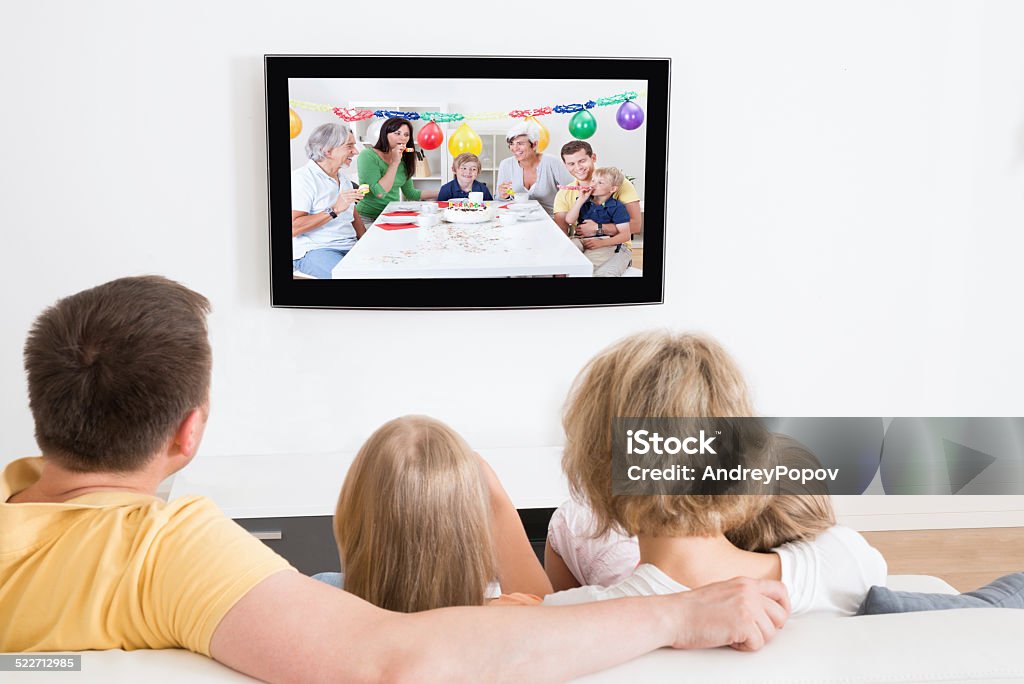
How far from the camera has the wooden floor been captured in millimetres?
3459

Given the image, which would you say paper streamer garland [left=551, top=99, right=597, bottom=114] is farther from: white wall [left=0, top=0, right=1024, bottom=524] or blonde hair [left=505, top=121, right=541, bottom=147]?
white wall [left=0, top=0, right=1024, bottom=524]

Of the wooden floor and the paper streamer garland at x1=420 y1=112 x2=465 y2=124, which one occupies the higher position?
the paper streamer garland at x1=420 y1=112 x2=465 y2=124

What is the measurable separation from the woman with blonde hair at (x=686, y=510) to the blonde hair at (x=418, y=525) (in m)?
0.16

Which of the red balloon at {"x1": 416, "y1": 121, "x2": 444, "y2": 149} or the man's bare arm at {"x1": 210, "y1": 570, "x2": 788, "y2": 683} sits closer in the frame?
the man's bare arm at {"x1": 210, "y1": 570, "x2": 788, "y2": 683}

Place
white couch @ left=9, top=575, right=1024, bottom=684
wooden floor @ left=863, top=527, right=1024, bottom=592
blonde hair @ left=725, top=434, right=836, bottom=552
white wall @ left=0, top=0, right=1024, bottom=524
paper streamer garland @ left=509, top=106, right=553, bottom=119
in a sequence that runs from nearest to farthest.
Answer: white couch @ left=9, top=575, right=1024, bottom=684, blonde hair @ left=725, top=434, right=836, bottom=552, white wall @ left=0, top=0, right=1024, bottom=524, paper streamer garland @ left=509, top=106, right=553, bottom=119, wooden floor @ left=863, top=527, right=1024, bottom=592

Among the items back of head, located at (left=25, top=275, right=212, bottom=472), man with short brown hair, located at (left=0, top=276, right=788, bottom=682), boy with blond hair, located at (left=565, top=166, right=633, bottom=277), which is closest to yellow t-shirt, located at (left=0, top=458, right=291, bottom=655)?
man with short brown hair, located at (left=0, top=276, right=788, bottom=682)

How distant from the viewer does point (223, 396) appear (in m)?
3.46

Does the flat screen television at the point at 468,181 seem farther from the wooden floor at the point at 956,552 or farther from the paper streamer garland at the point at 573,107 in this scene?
the wooden floor at the point at 956,552

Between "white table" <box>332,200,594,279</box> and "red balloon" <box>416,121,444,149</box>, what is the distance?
21cm

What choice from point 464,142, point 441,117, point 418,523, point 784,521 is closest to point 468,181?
point 464,142

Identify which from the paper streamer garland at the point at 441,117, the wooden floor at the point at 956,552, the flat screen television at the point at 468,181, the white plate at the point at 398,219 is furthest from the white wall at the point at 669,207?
the wooden floor at the point at 956,552

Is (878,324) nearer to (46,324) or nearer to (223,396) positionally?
(223,396)

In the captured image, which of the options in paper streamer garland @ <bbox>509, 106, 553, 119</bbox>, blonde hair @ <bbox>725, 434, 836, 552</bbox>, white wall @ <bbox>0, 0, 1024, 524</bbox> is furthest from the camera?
paper streamer garland @ <bbox>509, 106, 553, 119</bbox>

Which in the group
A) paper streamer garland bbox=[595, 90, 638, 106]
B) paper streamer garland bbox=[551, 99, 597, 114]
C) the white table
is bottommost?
the white table
